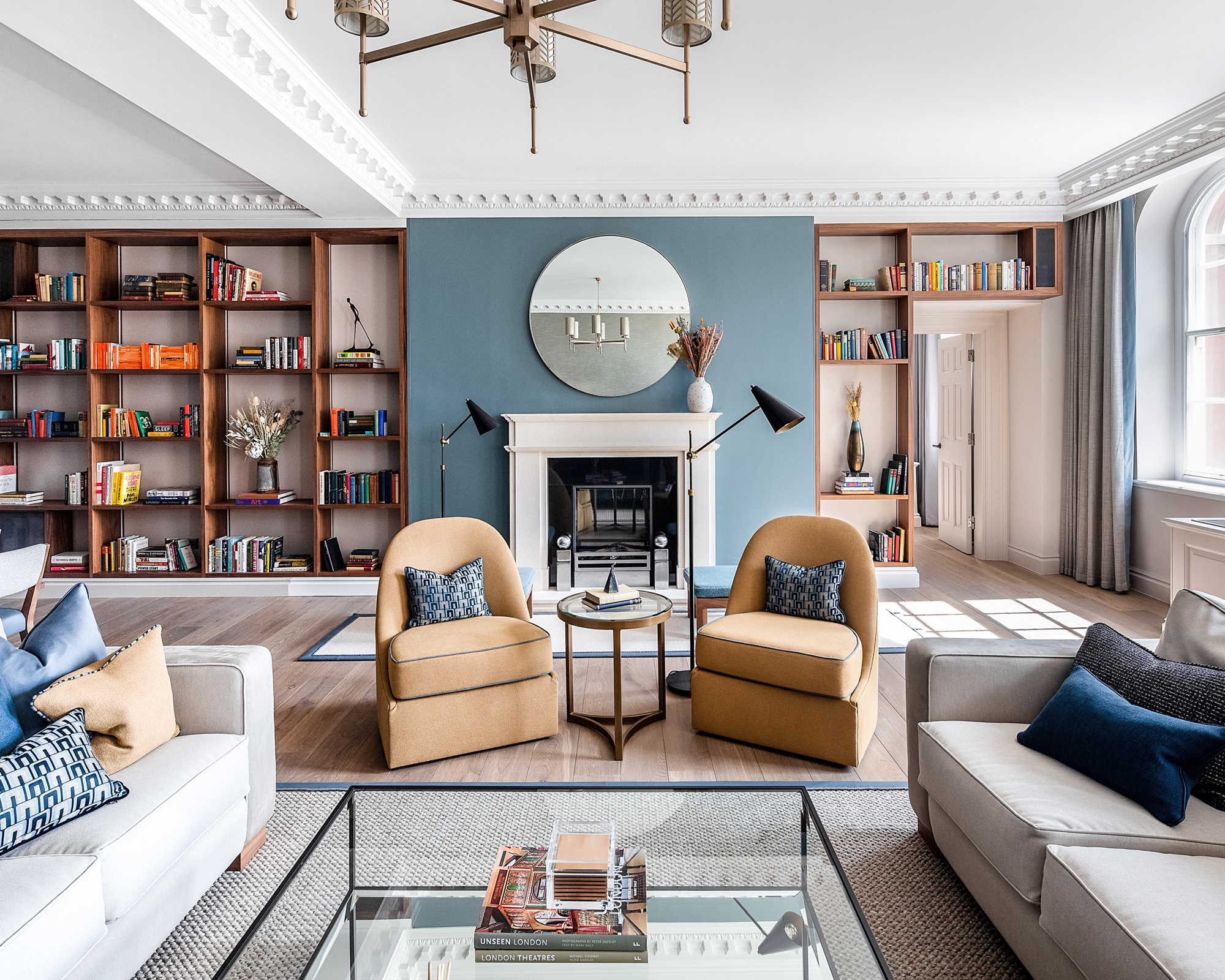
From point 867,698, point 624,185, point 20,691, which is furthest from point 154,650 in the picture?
point 624,185

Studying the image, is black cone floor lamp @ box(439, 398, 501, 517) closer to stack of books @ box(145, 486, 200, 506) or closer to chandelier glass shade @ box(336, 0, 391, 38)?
stack of books @ box(145, 486, 200, 506)

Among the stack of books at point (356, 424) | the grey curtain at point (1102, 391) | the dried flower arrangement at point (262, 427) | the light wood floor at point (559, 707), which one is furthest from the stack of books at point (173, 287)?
the grey curtain at point (1102, 391)

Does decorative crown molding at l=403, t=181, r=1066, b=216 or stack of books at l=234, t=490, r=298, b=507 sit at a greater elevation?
decorative crown molding at l=403, t=181, r=1066, b=216

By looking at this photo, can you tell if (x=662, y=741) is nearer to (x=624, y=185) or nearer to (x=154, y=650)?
(x=154, y=650)

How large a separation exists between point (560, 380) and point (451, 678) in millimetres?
3022

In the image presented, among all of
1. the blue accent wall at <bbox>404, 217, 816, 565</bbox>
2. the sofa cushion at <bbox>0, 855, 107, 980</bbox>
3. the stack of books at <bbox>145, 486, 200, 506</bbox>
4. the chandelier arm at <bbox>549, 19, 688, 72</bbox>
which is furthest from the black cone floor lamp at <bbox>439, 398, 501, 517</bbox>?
the sofa cushion at <bbox>0, 855, 107, 980</bbox>

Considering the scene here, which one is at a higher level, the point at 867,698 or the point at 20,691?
the point at 20,691

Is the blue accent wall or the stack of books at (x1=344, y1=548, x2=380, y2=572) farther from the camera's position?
the stack of books at (x1=344, y1=548, x2=380, y2=572)

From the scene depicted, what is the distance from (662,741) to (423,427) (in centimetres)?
Answer: 323

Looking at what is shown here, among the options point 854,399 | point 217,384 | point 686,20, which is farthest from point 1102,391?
point 217,384

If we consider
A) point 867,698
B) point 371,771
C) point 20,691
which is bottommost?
point 371,771

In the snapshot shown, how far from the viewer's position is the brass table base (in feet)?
8.81

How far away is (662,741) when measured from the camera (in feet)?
9.27

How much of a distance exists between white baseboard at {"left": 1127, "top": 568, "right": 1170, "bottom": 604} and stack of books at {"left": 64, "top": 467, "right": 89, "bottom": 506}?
24.3 ft
